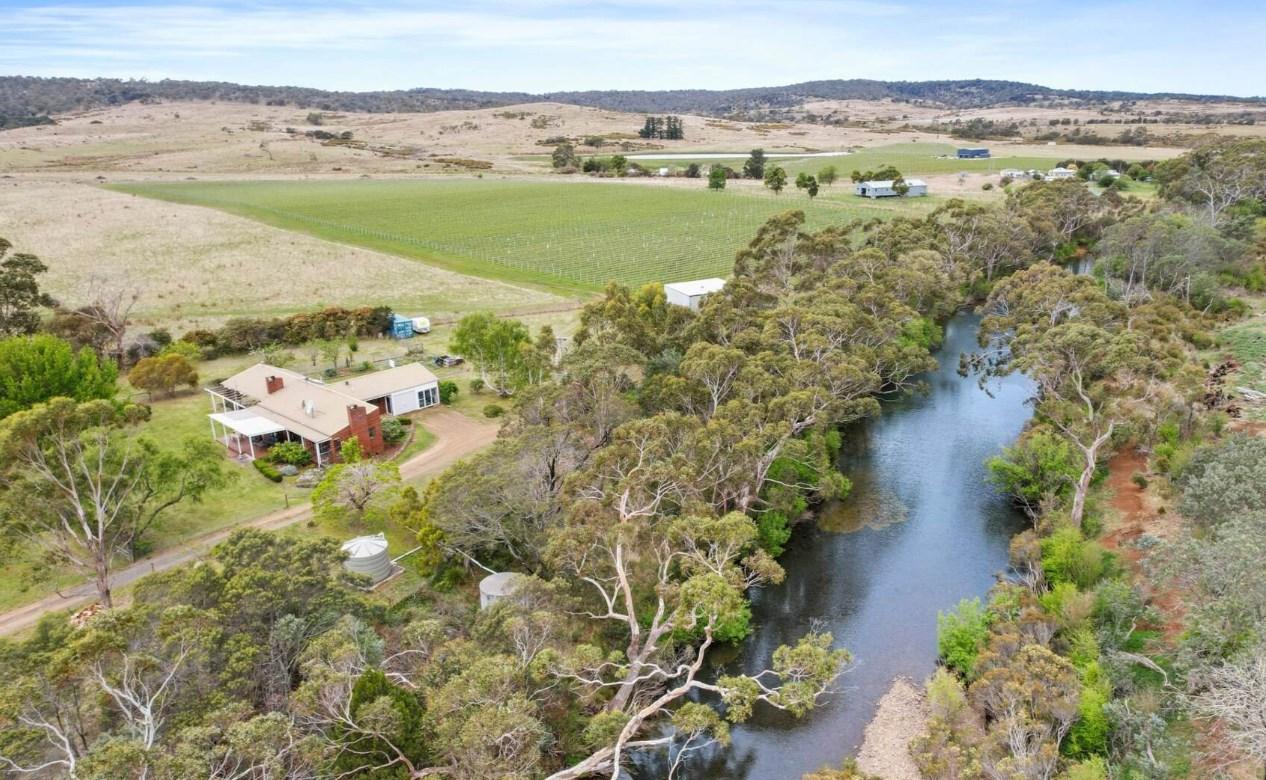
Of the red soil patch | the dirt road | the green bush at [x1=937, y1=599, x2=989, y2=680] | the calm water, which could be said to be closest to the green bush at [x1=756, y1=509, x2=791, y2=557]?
the calm water

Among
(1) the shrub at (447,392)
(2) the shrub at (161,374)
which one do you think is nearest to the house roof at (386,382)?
(1) the shrub at (447,392)

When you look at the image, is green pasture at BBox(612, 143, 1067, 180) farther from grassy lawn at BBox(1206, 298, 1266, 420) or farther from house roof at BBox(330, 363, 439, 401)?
house roof at BBox(330, 363, 439, 401)

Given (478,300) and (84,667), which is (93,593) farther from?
(478,300)

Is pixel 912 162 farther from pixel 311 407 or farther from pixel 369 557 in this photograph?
pixel 369 557

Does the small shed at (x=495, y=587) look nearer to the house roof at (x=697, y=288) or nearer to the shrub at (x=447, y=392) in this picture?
the shrub at (x=447, y=392)

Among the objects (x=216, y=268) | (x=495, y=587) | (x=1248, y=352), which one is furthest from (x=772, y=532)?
(x=216, y=268)

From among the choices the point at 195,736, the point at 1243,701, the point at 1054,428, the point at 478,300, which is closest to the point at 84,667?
the point at 195,736
